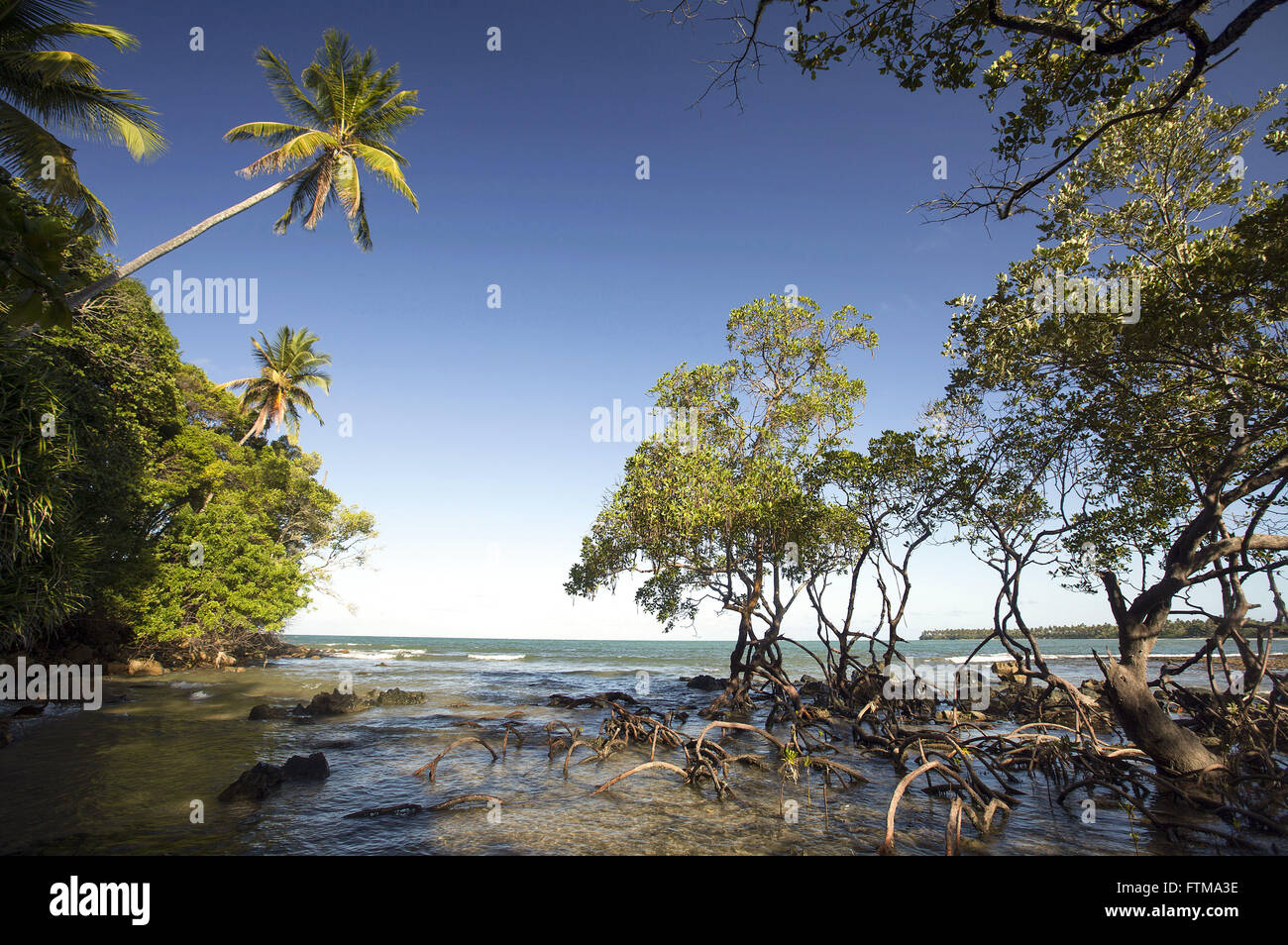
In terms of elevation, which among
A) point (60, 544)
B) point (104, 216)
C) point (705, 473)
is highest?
point (104, 216)

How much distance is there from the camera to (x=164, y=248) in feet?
49.5

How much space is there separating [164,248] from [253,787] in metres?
14.7

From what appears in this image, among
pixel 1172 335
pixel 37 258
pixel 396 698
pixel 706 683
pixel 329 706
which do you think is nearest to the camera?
pixel 37 258

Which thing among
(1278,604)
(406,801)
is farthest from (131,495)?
(1278,604)

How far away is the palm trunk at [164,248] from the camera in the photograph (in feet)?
43.5

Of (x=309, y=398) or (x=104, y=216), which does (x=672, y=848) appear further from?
(x=309, y=398)

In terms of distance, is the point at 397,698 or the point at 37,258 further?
the point at 397,698

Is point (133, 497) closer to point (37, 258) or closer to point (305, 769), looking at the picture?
point (305, 769)

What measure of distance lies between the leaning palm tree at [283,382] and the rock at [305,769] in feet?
110

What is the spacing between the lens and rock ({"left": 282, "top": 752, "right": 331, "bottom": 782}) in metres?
10.4
